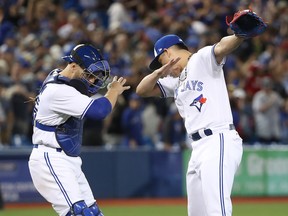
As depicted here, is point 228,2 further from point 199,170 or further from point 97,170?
point 199,170

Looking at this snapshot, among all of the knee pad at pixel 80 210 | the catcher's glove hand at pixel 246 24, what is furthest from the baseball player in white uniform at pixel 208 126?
the knee pad at pixel 80 210

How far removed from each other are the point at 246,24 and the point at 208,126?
106cm

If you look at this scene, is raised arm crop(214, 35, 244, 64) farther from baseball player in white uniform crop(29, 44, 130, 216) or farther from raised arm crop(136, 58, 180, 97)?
baseball player in white uniform crop(29, 44, 130, 216)

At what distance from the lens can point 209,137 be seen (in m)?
7.59

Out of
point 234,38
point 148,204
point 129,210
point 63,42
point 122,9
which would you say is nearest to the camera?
point 234,38

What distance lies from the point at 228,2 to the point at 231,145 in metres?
14.1

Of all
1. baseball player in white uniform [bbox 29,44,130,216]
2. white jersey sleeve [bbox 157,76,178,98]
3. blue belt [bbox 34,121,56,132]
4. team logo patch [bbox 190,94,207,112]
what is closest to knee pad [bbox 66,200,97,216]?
baseball player in white uniform [bbox 29,44,130,216]

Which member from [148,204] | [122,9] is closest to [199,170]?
[148,204]

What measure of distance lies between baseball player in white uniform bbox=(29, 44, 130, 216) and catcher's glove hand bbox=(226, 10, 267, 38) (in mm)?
1275

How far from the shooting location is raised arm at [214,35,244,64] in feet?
23.5

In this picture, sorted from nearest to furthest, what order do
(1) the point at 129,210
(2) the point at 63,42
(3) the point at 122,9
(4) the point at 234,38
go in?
1. (4) the point at 234,38
2. (1) the point at 129,210
3. (2) the point at 63,42
4. (3) the point at 122,9

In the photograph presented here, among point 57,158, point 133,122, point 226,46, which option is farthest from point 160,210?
point 226,46

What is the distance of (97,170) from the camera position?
53.7 feet

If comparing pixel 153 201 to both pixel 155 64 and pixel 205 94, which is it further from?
pixel 205 94
